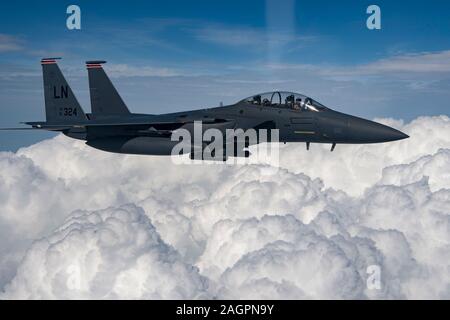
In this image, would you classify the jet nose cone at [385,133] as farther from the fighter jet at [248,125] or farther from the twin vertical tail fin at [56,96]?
the twin vertical tail fin at [56,96]

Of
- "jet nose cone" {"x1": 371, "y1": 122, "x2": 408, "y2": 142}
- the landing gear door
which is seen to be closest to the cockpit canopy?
the landing gear door

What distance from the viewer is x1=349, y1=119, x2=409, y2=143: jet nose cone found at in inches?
875

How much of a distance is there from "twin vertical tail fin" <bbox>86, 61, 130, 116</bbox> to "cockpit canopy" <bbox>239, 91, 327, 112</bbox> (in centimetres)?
1241

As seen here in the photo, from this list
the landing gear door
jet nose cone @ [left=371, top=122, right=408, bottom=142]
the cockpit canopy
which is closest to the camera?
jet nose cone @ [left=371, top=122, right=408, bottom=142]

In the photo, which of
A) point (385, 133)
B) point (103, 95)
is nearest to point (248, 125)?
point (385, 133)

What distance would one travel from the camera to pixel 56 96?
30250 millimetres

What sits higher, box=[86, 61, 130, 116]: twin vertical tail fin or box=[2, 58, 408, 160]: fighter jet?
box=[86, 61, 130, 116]: twin vertical tail fin

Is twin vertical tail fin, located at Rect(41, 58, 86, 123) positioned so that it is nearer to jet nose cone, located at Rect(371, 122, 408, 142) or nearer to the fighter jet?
the fighter jet

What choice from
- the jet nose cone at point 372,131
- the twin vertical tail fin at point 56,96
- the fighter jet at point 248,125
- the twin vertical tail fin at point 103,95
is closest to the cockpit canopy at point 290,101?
the fighter jet at point 248,125

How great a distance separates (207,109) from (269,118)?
3954mm

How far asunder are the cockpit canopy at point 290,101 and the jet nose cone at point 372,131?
207 centimetres

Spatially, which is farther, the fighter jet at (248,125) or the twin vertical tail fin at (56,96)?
the twin vertical tail fin at (56,96)

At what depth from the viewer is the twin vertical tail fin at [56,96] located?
3023 cm
